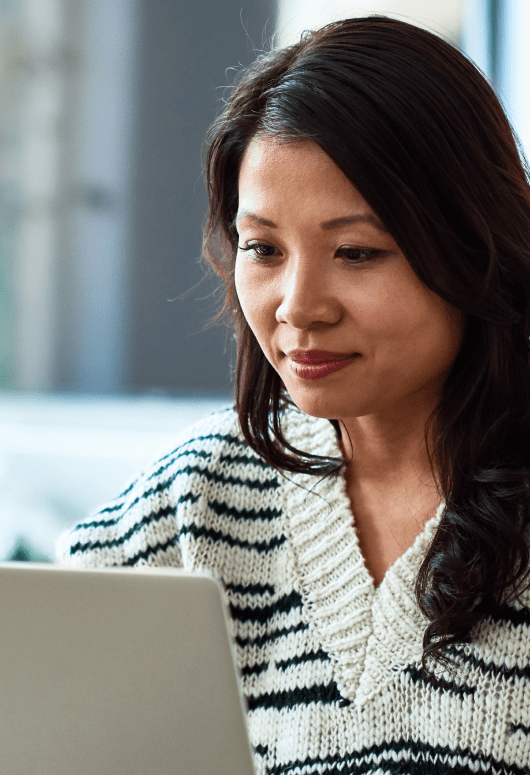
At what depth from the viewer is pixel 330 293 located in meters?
0.79

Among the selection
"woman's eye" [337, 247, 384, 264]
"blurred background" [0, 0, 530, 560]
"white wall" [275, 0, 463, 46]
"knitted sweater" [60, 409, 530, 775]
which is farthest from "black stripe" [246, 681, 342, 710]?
"white wall" [275, 0, 463, 46]

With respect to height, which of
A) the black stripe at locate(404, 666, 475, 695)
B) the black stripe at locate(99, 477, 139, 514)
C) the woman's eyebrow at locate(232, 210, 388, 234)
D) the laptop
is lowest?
the black stripe at locate(99, 477, 139, 514)

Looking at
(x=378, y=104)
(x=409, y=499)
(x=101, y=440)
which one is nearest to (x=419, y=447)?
(x=409, y=499)

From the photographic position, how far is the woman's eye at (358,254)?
0.78 metres

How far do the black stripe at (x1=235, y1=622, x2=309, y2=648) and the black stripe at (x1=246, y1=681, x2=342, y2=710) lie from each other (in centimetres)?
6

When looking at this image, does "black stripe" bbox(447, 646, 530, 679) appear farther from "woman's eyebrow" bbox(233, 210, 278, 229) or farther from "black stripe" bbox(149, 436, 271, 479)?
"woman's eyebrow" bbox(233, 210, 278, 229)

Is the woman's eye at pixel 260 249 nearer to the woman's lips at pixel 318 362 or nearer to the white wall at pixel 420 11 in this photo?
the woman's lips at pixel 318 362

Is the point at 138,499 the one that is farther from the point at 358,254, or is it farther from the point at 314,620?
the point at 358,254

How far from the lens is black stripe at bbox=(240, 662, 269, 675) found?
95 cm

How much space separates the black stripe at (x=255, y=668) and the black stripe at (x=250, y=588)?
0.08 meters

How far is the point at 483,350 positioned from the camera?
2.83ft

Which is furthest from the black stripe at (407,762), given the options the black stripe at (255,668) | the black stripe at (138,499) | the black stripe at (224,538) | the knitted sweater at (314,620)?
the black stripe at (138,499)

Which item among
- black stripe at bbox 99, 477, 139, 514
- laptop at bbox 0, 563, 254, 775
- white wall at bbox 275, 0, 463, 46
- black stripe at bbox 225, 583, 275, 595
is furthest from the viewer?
white wall at bbox 275, 0, 463, 46

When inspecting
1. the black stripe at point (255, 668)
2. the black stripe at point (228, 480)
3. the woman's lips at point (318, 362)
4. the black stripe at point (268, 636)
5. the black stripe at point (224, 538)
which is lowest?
the black stripe at point (255, 668)
